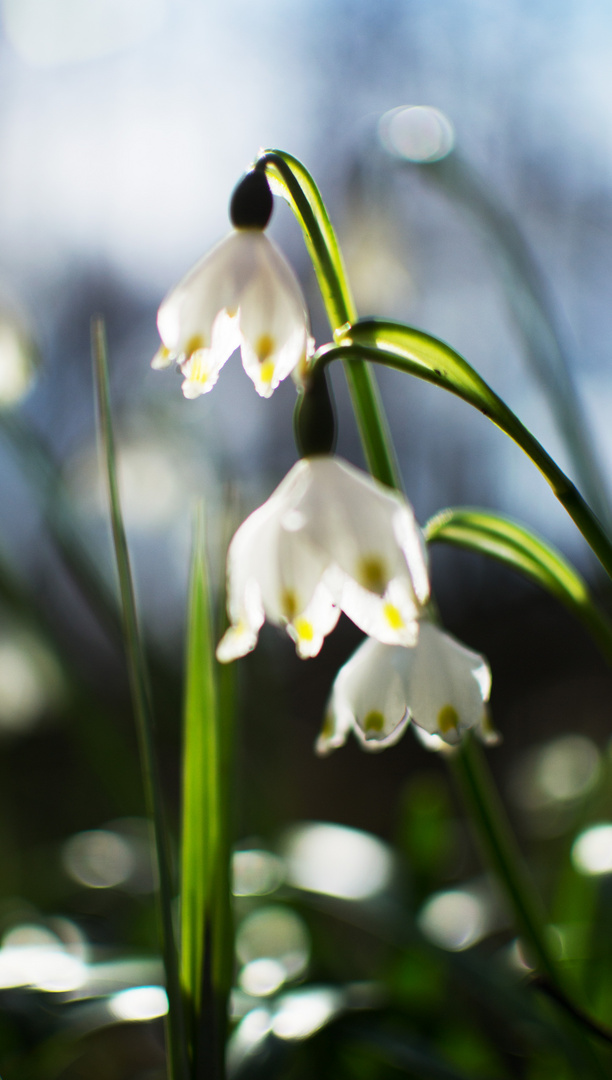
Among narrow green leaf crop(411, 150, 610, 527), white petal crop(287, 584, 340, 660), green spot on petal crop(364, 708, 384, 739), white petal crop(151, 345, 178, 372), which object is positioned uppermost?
narrow green leaf crop(411, 150, 610, 527)

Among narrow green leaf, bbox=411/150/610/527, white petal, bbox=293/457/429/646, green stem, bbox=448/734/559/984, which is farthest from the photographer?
narrow green leaf, bbox=411/150/610/527

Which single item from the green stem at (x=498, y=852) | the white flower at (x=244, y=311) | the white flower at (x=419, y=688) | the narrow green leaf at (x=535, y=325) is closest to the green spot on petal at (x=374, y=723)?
the white flower at (x=419, y=688)

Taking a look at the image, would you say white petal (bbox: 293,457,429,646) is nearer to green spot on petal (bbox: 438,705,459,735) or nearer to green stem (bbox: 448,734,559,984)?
green spot on petal (bbox: 438,705,459,735)

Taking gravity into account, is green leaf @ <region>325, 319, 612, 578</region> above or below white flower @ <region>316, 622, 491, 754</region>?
above

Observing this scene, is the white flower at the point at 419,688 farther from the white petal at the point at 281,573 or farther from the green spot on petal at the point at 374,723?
the white petal at the point at 281,573

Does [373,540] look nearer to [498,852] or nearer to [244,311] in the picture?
[244,311]

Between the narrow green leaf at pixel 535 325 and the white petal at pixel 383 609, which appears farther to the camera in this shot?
the narrow green leaf at pixel 535 325

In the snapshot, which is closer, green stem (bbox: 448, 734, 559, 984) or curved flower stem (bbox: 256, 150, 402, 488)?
curved flower stem (bbox: 256, 150, 402, 488)

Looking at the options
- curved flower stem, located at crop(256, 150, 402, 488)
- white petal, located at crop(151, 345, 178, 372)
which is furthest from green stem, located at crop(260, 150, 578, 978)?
white petal, located at crop(151, 345, 178, 372)
